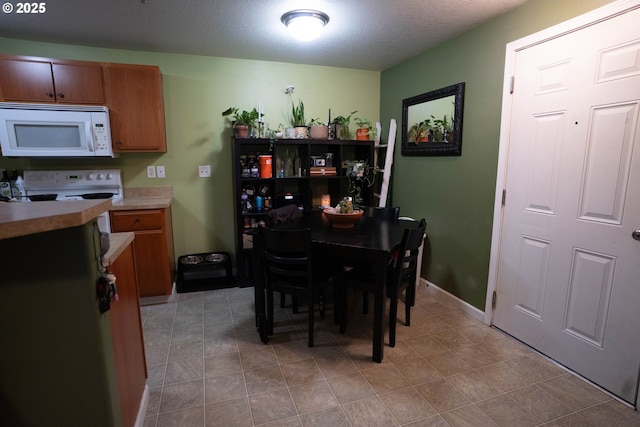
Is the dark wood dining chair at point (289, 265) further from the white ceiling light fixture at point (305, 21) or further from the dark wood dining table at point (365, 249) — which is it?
the white ceiling light fixture at point (305, 21)

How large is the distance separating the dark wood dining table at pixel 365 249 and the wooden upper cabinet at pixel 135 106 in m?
1.57

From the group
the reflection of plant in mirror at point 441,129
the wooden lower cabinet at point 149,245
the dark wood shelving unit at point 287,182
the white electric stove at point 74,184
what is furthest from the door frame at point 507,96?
the white electric stove at point 74,184

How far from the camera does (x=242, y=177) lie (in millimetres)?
3205

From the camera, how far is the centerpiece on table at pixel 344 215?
2.38 metres

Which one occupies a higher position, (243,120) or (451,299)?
(243,120)

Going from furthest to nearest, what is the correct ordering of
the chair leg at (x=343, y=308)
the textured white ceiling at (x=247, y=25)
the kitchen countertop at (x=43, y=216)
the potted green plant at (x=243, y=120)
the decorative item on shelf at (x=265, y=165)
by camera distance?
1. the decorative item on shelf at (x=265, y=165)
2. the potted green plant at (x=243, y=120)
3. the chair leg at (x=343, y=308)
4. the textured white ceiling at (x=247, y=25)
5. the kitchen countertop at (x=43, y=216)

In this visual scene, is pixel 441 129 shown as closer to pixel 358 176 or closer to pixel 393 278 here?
pixel 358 176

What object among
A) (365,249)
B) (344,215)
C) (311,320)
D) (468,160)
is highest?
(468,160)

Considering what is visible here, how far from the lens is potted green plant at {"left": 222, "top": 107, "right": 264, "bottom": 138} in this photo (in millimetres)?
3141

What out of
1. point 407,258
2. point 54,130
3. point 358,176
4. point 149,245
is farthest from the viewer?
point 358,176

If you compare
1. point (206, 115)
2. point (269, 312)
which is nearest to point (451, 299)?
point (269, 312)

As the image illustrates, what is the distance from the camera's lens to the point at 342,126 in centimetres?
364

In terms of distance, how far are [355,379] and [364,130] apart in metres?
2.63

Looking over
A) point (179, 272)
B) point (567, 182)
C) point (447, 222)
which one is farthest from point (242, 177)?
point (567, 182)
